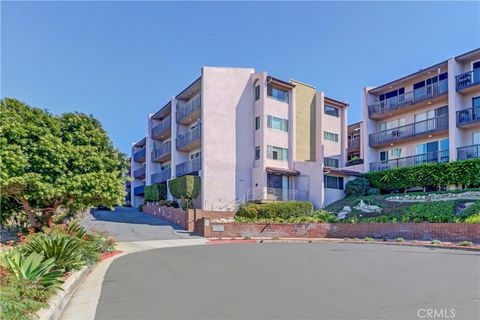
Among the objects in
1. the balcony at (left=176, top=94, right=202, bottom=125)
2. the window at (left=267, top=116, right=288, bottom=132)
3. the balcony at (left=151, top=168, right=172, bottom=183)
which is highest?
the balcony at (left=176, top=94, right=202, bottom=125)

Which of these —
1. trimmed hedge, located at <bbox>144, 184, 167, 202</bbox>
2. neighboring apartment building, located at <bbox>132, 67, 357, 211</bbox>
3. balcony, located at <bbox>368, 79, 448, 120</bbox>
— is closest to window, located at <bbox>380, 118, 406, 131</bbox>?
balcony, located at <bbox>368, 79, 448, 120</bbox>

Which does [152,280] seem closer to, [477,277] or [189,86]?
[477,277]

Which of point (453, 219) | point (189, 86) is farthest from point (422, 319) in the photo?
point (189, 86)

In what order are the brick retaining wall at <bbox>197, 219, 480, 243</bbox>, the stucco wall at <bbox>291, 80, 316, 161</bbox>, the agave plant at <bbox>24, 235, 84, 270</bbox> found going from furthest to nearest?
the stucco wall at <bbox>291, 80, 316, 161</bbox> → the brick retaining wall at <bbox>197, 219, 480, 243</bbox> → the agave plant at <bbox>24, 235, 84, 270</bbox>

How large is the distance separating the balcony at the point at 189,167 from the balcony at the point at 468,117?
69.8 feet

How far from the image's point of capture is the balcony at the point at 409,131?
97.9 ft

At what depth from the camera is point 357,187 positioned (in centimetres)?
3272

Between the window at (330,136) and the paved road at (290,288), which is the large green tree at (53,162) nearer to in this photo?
the paved road at (290,288)

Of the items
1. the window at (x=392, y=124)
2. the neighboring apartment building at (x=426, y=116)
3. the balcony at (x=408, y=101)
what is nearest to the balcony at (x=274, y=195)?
the neighboring apartment building at (x=426, y=116)

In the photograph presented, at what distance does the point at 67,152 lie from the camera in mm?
16250

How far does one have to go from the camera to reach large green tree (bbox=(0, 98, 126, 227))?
14.8 meters

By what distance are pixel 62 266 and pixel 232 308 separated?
504cm

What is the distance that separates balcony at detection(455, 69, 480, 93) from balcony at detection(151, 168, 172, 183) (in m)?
27.5

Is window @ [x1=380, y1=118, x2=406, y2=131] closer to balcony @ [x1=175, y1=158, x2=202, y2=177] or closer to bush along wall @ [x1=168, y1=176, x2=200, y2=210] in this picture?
balcony @ [x1=175, y1=158, x2=202, y2=177]
